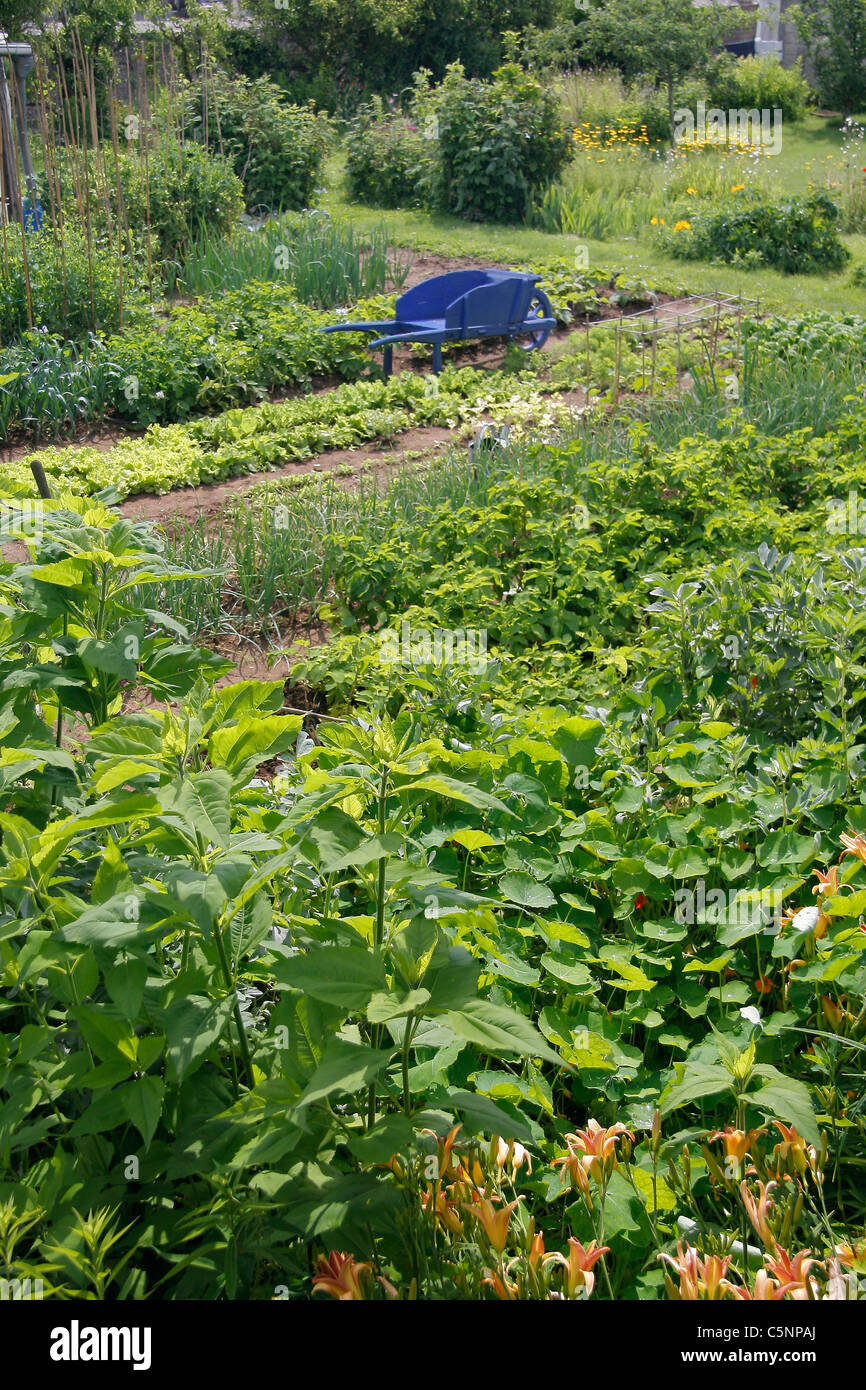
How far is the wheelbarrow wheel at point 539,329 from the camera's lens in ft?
31.4

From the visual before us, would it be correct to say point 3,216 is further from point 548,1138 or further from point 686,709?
point 548,1138

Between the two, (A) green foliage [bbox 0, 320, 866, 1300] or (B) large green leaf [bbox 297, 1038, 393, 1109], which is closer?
(B) large green leaf [bbox 297, 1038, 393, 1109]

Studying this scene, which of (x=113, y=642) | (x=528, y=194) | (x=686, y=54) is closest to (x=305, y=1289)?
(x=113, y=642)

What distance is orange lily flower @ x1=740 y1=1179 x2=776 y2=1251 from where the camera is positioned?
151cm

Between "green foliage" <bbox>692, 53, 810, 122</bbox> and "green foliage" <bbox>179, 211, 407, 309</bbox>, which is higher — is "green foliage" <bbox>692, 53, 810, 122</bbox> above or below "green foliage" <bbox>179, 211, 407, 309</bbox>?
above

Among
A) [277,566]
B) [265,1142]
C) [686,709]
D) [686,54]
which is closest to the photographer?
→ [265,1142]

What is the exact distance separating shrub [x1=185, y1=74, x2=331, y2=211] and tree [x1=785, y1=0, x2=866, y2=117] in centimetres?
1298

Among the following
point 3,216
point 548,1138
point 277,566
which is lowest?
point 548,1138

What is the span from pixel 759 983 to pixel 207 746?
1219mm

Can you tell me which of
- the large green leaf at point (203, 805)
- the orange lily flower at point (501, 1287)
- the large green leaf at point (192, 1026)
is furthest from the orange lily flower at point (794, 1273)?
the large green leaf at point (203, 805)

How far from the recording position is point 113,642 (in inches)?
→ 71.8

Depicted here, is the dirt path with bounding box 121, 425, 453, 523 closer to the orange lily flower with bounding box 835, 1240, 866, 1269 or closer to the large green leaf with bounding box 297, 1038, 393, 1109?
the large green leaf with bounding box 297, 1038, 393, 1109

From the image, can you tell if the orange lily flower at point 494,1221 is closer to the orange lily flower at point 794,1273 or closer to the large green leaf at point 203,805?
the orange lily flower at point 794,1273

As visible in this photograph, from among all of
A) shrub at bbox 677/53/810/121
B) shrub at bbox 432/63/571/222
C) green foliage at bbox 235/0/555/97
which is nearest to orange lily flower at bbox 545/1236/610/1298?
shrub at bbox 432/63/571/222
